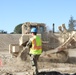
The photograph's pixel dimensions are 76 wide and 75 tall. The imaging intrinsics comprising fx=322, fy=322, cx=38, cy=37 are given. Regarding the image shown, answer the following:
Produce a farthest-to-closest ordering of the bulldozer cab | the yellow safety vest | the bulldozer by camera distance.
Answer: the bulldozer cab
the bulldozer
the yellow safety vest

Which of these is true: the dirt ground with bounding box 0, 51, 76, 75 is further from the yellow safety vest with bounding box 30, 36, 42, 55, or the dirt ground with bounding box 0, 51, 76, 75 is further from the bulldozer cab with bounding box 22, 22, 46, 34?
the yellow safety vest with bounding box 30, 36, 42, 55

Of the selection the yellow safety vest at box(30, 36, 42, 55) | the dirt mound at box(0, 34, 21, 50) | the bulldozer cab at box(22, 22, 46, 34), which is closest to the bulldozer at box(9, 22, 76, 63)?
the bulldozer cab at box(22, 22, 46, 34)

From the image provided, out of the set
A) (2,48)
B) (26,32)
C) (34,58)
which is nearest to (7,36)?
(2,48)

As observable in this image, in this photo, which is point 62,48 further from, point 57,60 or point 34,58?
point 34,58

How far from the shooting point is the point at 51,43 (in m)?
20.5

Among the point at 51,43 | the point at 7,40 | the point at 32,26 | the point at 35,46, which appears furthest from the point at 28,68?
the point at 7,40

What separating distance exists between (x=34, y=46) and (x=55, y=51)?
8770 mm

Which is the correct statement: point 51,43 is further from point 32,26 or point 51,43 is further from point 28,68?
point 28,68

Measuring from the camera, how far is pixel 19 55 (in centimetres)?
1994

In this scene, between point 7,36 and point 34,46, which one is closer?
point 34,46

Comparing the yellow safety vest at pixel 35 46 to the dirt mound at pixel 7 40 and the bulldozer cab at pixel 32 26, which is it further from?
the dirt mound at pixel 7 40

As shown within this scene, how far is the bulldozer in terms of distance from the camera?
779 inches

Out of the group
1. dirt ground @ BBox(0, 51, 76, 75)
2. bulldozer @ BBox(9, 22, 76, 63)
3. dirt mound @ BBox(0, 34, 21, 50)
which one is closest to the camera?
dirt ground @ BBox(0, 51, 76, 75)

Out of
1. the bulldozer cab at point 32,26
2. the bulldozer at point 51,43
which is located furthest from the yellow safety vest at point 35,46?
the bulldozer cab at point 32,26
